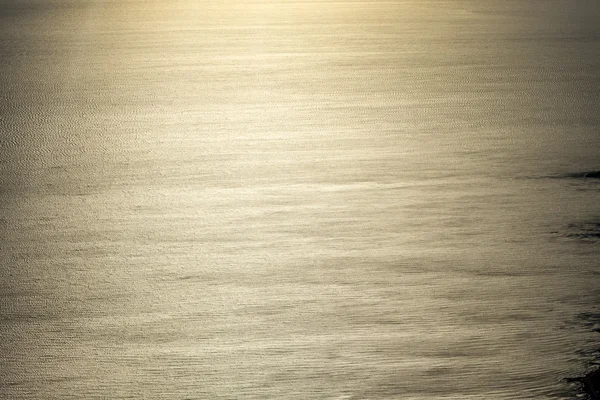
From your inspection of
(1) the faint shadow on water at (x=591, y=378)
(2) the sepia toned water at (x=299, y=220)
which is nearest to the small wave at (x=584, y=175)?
(2) the sepia toned water at (x=299, y=220)

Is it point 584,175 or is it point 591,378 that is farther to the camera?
point 584,175

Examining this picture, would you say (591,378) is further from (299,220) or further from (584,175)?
(584,175)

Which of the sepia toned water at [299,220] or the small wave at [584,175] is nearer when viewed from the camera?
the sepia toned water at [299,220]

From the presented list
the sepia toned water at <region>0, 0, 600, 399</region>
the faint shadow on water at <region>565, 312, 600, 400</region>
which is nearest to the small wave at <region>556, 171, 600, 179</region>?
the sepia toned water at <region>0, 0, 600, 399</region>

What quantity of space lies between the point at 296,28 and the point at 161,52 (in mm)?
545

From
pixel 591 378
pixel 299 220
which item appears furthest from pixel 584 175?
pixel 591 378

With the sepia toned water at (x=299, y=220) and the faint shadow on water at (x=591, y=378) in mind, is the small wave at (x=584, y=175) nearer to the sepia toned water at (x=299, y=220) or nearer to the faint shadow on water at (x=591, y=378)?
the sepia toned water at (x=299, y=220)

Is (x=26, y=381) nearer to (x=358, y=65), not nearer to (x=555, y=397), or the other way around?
(x=555, y=397)

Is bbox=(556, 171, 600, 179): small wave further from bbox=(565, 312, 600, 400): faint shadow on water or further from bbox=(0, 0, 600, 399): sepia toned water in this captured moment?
bbox=(565, 312, 600, 400): faint shadow on water

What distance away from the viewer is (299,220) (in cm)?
138

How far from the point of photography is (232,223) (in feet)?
4.51

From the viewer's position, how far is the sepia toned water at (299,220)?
0.98 meters

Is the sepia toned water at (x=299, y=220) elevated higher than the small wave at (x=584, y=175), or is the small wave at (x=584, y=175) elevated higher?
the sepia toned water at (x=299, y=220)

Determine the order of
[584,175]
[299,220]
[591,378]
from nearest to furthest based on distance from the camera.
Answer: [591,378] → [299,220] → [584,175]
